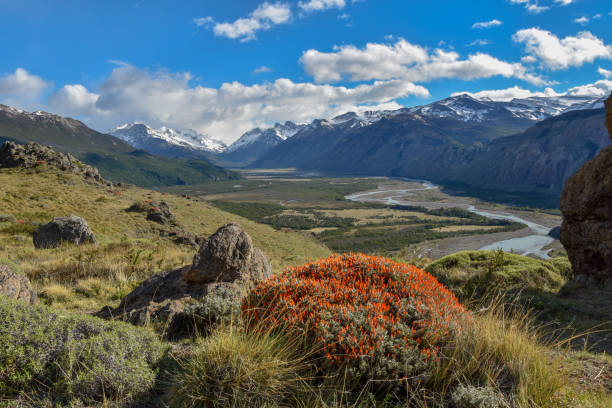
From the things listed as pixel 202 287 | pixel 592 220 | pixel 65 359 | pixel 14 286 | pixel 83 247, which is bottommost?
pixel 83 247

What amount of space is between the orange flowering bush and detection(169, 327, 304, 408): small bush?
1.55 ft

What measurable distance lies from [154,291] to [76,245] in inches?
387

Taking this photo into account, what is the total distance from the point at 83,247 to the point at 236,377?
45.0ft

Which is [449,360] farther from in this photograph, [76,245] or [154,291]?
[76,245]

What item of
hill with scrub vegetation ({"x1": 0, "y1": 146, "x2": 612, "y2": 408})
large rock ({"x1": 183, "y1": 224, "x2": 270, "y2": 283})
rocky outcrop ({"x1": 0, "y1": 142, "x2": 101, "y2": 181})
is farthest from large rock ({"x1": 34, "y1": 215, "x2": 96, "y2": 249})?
rocky outcrop ({"x1": 0, "y1": 142, "x2": 101, "y2": 181})

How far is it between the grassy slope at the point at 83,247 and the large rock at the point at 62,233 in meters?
0.62

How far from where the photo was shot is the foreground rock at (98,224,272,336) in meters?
5.93

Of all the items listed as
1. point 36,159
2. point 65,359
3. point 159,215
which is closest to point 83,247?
point 65,359

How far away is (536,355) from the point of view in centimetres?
431

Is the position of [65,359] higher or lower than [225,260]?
lower

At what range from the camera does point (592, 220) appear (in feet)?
36.2

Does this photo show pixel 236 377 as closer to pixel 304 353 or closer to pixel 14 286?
pixel 304 353

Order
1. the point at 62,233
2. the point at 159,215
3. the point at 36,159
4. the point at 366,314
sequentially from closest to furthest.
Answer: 1. the point at 366,314
2. the point at 62,233
3. the point at 159,215
4. the point at 36,159

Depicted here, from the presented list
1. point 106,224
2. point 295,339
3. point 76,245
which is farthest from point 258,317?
point 106,224
